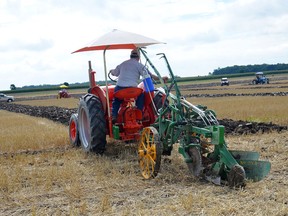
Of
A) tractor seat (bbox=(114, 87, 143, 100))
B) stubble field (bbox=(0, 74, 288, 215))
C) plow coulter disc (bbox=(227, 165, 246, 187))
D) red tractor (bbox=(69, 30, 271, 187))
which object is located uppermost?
tractor seat (bbox=(114, 87, 143, 100))

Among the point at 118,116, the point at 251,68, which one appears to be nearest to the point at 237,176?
the point at 118,116

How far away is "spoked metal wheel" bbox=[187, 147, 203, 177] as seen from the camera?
5.80m

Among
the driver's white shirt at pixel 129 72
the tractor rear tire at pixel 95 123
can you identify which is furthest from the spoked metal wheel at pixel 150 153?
the driver's white shirt at pixel 129 72

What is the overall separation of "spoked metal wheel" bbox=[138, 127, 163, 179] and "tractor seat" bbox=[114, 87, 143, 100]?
152cm

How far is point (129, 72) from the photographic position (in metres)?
8.01

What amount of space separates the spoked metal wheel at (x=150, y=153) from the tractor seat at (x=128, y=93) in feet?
4.98

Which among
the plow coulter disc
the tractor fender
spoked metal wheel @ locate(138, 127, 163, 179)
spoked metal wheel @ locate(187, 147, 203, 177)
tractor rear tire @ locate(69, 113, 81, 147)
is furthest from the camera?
tractor rear tire @ locate(69, 113, 81, 147)

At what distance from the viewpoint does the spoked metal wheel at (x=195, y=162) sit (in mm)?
5801

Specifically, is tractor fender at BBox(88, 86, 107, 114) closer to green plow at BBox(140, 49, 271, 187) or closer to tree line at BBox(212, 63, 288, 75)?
green plow at BBox(140, 49, 271, 187)

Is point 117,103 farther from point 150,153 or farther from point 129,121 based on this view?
point 150,153

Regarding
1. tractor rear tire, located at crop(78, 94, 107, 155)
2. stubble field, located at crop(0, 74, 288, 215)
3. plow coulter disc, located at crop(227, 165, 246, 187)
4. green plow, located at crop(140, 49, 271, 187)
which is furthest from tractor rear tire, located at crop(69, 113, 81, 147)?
plow coulter disc, located at crop(227, 165, 246, 187)

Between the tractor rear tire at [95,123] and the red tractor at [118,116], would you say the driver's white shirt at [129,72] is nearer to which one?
the red tractor at [118,116]

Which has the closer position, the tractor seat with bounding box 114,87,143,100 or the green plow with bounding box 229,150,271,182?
the green plow with bounding box 229,150,271,182

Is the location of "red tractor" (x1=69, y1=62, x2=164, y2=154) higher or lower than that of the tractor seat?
lower
